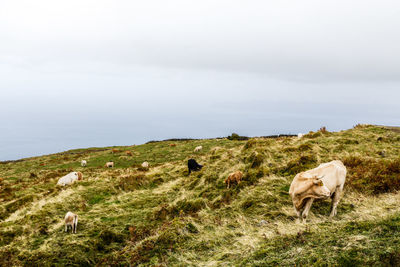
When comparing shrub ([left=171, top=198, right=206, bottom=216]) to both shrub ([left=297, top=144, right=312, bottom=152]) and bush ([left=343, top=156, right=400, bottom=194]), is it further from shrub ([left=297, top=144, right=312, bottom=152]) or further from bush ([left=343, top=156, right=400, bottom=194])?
shrub ([left=297, top=144, right=312, bottom=152])

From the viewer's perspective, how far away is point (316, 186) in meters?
7.84

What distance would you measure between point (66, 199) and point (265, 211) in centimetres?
1168

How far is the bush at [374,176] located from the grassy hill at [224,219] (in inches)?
1.4

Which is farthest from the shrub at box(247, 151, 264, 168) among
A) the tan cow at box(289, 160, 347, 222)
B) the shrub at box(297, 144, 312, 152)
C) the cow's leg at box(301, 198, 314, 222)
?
the cow's leg at box(301, 198, 314, 222)

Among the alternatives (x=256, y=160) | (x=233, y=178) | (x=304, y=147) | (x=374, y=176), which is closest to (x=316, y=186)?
(x=374, y=176)

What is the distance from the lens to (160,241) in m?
8.09

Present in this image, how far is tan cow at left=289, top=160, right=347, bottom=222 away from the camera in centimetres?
786

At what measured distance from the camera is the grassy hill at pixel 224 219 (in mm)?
5973

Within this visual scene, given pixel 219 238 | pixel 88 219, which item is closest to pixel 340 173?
pixel 219 238

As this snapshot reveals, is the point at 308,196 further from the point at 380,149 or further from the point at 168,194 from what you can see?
the point at 380,149

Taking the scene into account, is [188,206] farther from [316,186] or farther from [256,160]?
[316,186]

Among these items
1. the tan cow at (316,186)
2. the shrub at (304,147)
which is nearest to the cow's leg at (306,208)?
the tan cow at (316,186)

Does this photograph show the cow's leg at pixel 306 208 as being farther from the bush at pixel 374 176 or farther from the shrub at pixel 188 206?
the shrub at pixel 188 206

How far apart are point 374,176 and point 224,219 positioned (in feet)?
22.4
